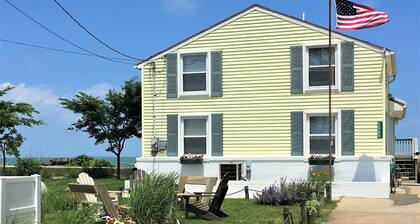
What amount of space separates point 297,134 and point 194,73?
13.7 ft

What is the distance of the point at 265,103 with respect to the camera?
1936 cm

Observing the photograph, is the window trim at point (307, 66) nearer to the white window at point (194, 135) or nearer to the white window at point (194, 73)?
the white window at point (194, 73)

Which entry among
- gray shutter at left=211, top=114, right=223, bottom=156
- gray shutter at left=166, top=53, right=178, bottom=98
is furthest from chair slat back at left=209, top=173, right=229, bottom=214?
gray shutter at left=166, top=53, right=178, bottom=98

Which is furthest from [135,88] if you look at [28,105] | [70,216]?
[70,216]

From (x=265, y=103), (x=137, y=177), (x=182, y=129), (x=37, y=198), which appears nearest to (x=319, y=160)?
(x=265, y=103)

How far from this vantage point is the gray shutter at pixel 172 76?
66.7 feet

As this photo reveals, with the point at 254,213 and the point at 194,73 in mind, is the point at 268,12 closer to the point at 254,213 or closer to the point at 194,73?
the point at 194,73

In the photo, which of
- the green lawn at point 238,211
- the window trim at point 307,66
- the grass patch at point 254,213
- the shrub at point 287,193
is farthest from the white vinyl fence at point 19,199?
the window trim at point 307,66

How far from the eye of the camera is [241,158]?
1944cm

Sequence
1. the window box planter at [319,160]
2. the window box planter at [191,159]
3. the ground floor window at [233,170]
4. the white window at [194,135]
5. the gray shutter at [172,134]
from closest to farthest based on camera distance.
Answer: the window box planter at [319,160] < the ground floor window at [233,170] < the window box planter at [191,159] < the white window at [194,135] < the gray shutter at [172,134]

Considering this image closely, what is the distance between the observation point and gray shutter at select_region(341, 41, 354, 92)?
18422 mm

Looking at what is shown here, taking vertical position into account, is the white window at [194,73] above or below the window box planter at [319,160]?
above

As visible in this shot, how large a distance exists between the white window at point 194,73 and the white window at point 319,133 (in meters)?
3.77

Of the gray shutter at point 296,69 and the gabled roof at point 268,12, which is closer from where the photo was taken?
the gabled roof at point 268,12
